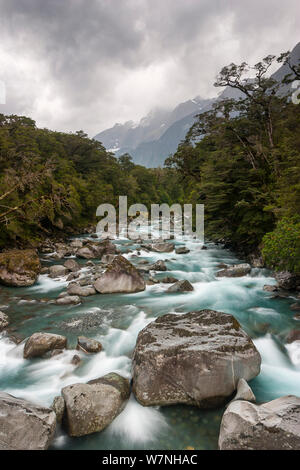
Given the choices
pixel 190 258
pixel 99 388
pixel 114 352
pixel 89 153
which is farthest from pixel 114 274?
pixel 89 153

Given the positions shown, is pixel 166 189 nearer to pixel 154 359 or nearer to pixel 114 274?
pixel 114 274

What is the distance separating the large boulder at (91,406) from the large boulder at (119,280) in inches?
188

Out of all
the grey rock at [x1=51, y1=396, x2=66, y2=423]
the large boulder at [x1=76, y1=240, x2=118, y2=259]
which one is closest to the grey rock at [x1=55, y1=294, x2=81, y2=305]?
the grey rock at [x1=51, y1=396, x2=66, y2=423]

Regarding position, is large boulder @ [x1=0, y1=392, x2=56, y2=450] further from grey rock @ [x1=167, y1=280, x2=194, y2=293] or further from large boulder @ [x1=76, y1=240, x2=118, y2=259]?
large boulder @ [x1=76, y1=240, x2=118, y2=259]

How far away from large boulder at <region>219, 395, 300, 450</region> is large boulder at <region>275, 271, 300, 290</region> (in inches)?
228

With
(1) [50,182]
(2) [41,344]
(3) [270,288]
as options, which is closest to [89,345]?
(2) [41,344]

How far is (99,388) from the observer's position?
11.9ft

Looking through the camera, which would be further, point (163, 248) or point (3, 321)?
point (163, 248)

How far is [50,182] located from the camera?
57.8ft

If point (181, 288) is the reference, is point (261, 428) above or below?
above

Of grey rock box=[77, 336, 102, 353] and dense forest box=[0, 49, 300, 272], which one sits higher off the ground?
dense forest box=[0, 49, 300, 272]

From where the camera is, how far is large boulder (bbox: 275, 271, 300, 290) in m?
8.05

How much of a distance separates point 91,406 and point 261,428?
221 cm

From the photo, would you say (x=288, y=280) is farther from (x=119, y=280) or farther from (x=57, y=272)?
(x=57, y=272)
